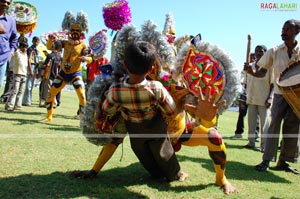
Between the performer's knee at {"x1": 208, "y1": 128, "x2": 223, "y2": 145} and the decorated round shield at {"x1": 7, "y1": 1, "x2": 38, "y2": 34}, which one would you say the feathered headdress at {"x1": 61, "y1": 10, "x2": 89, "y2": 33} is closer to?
the decorated round shield at {"x1": 7, "y1": 1, "x2": 38, "y2": 34}

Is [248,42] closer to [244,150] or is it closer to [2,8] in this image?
[244,150]

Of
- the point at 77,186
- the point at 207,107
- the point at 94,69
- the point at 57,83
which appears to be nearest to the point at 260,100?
the point at 207,107

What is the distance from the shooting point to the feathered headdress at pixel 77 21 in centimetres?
676

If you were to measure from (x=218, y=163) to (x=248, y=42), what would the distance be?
5.24ft

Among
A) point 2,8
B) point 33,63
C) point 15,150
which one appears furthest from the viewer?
point 33,63

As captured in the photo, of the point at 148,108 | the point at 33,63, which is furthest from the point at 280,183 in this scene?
the point at 33,63

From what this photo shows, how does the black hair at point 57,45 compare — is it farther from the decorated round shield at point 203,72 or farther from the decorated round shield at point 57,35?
the decorated round shield at point 203,72

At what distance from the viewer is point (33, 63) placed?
10.1m

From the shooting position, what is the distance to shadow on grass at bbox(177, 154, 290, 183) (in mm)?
3721

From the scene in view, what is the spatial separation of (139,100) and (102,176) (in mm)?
1036

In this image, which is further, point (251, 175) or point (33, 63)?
point (33, 63)

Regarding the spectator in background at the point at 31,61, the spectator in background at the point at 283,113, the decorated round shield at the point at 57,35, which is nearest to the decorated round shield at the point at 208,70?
the spectator in background at the point at 283,113

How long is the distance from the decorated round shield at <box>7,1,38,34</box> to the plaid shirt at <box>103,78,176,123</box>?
15.4ft

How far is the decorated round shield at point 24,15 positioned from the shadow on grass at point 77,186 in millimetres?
4440
